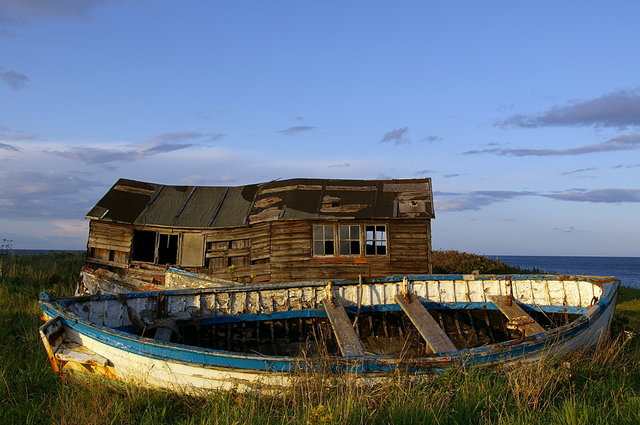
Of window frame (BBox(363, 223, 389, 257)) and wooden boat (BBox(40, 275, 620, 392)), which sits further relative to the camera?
window frame (BBox(363, 223, 389, 257))

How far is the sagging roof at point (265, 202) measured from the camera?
1697cm

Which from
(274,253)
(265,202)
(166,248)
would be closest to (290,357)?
(274,253)

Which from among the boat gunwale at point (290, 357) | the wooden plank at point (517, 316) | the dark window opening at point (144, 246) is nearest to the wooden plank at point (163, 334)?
the boat gunwale at point (290, 357)

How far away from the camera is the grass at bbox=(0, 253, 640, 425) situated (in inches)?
198

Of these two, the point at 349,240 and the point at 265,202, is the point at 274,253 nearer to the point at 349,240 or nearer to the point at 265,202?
the point at 265,202

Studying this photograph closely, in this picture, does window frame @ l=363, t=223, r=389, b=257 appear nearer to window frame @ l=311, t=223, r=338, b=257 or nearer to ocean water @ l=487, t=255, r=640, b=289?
window frame @ l=311, t=223, r=338, b=257

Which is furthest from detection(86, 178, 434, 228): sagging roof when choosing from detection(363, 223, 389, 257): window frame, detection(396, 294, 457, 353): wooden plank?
detection(396, 294, 457, 353): wooden plank

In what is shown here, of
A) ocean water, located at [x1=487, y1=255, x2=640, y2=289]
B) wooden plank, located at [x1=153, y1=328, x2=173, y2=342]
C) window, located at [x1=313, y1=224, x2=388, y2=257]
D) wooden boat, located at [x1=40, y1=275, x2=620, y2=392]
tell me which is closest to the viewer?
wooden boat, located at [x1=40, y1=275, x2=620, y2=392]

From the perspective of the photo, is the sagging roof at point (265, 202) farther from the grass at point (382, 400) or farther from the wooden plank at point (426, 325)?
the grass at point (382, 400)

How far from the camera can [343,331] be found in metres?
7.94

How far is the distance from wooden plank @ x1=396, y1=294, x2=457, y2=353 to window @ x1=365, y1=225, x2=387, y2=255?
7.36 m

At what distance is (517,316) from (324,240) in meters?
8.74

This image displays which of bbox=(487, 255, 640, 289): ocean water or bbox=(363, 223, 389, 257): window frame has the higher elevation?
bbox=(363, 223, 389, 257): window frame

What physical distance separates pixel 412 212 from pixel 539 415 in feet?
38.5
